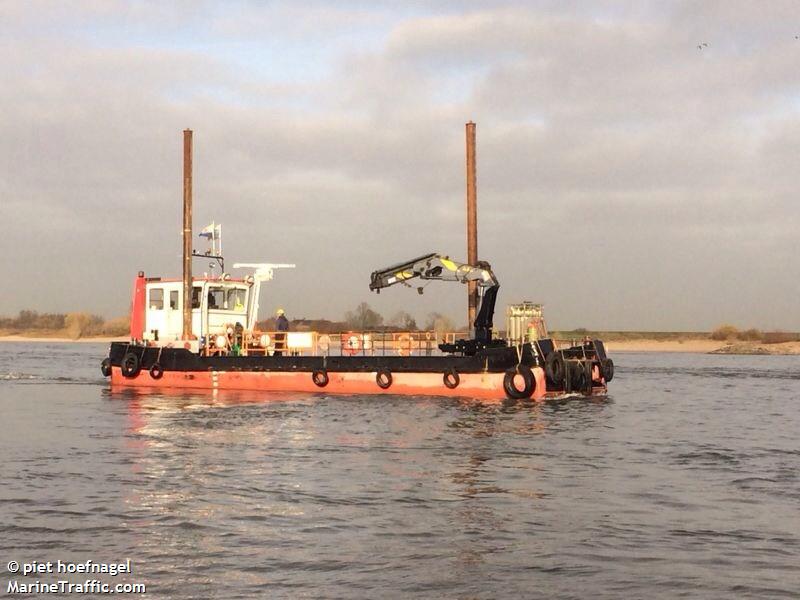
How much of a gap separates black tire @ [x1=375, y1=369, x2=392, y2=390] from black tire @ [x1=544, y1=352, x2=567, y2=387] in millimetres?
4942

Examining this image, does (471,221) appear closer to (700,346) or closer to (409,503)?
(409,503)

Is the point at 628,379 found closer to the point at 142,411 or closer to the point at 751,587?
the point at 142,411

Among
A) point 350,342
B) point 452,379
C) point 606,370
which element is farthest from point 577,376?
point 350,342

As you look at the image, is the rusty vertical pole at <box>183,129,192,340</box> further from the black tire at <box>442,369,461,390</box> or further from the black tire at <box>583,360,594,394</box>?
the black tire at <box>583,360,594,394</box>

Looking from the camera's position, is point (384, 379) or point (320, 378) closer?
point (384, 379)

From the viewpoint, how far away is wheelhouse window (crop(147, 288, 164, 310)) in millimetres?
35250

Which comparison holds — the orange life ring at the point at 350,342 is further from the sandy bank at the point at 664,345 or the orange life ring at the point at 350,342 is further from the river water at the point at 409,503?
the sandy bank at the point at 664,345

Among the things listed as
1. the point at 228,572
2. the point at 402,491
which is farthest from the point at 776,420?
the point at 228,572

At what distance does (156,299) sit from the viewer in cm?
3534

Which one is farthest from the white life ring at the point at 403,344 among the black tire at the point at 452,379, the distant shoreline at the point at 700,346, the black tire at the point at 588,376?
the distant shoreline at the point at 700,346

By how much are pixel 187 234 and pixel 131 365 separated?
524cm

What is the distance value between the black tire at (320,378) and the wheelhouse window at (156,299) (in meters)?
7.60

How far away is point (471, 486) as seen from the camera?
13.8 m

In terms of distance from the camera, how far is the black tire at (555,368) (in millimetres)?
29312
